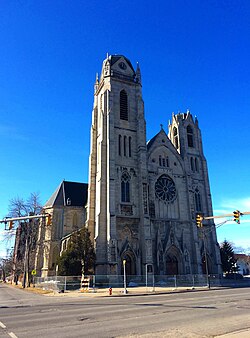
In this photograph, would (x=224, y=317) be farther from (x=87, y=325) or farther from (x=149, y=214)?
(x=149, y=214)

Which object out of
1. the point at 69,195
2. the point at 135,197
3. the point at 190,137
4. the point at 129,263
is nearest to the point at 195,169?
the point at 190,137

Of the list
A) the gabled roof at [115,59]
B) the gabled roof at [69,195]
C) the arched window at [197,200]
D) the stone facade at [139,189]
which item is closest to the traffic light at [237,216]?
the stone facade at [139,189]

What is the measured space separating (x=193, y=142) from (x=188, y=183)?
920 cm

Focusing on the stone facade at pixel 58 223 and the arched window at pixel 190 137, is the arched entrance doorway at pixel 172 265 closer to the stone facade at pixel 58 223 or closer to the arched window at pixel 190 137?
the stone facade at pixel 58 223

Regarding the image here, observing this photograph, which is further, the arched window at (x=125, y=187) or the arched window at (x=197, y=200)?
the arched window at (x=197, y=200)

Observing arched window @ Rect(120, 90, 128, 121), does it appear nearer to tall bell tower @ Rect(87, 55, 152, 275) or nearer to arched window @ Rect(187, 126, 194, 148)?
tall bell tower @ Rect(87, 55, 152, 275)

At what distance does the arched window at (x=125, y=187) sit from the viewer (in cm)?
3947

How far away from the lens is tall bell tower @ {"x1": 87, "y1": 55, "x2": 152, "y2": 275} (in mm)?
35969

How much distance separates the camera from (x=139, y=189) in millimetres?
40219

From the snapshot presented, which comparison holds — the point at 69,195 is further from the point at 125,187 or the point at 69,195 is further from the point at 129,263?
the point at 129,263

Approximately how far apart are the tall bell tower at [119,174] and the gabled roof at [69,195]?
1039 cm

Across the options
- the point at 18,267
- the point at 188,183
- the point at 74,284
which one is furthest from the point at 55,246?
the point at 188,183

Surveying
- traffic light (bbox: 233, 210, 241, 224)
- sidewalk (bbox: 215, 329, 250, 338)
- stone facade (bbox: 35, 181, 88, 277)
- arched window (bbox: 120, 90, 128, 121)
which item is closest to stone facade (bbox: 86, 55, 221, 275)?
arched window (bbox: 120, 90, 128, 121)

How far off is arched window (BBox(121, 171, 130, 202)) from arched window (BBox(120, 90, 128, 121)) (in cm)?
1005
